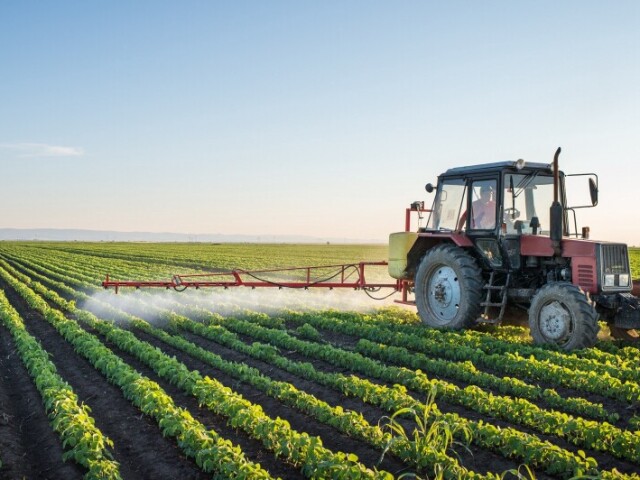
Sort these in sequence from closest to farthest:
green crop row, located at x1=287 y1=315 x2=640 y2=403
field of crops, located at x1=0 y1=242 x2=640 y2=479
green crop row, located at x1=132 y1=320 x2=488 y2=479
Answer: green crop row, located at x1=132 y1=320 x2=488 y2=479, field of crops, located at x1=0 y1=242 x2=640 y2=479, green crop row, located at x1=287 y1=315 x2=640 y2=403

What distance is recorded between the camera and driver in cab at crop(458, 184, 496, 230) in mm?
9945

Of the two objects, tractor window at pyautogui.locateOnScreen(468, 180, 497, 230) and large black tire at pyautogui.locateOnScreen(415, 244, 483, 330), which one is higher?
tractor window at pyautogui.locateOnScreen(468, 180, 497, 230)

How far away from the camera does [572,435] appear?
19.1ft

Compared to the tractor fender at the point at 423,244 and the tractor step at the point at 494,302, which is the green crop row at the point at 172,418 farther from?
the tractor fender at the point at 423,244

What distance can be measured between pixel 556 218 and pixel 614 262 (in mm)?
1314

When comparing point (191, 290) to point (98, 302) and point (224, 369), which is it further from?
point (224, 369)

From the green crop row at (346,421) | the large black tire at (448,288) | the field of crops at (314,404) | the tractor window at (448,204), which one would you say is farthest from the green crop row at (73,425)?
the tractor window at (448,204)

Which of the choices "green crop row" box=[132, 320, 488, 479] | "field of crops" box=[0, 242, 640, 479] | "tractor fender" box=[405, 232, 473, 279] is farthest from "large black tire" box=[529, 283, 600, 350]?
"green crop row" box=[132, 320, 488, 479]

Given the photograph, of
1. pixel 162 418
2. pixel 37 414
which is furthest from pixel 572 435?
pixel 37 414

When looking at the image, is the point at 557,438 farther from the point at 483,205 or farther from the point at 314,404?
the point at 483,205

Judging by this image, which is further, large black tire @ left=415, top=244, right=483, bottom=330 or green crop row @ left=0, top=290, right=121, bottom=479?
large black tire @ left=415, top=244, right=483, bottom=330

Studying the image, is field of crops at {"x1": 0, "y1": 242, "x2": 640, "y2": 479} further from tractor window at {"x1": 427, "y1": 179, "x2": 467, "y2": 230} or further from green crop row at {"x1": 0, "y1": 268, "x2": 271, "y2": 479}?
tractor window at {"x1": 427, "y1": 179, "x2": 467, "y2": 230}

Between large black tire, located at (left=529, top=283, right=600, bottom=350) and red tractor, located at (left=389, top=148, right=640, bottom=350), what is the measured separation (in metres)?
0.01

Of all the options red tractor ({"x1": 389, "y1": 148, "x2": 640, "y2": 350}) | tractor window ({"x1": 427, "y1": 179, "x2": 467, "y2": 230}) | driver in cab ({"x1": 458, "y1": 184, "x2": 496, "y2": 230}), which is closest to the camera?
red tractor ({"x1": 389, "y1": 148, "x2": 640, "y2": 350})
